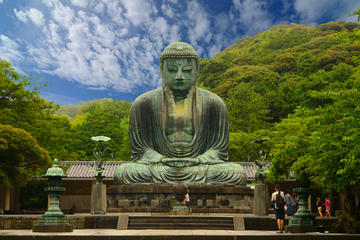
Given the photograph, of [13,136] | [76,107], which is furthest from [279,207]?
[76,107]

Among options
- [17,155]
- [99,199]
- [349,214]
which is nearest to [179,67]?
[99,199]

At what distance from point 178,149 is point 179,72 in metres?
2.52

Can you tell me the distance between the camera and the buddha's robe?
651 inches

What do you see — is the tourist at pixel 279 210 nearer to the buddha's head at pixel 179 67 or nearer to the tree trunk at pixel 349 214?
the tree trunk at pixel 349 214

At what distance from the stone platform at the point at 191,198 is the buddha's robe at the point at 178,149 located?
1.67 feet

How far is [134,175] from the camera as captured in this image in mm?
16500

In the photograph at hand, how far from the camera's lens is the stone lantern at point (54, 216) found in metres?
11.4

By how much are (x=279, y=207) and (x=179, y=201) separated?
3335 millimetres

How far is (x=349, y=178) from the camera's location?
414 inches

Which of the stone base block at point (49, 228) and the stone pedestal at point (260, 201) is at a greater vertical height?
the stone pedestal at point (260, 201)

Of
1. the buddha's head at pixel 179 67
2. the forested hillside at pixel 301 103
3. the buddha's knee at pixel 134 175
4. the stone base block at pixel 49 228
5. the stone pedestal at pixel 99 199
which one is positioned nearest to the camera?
the forested hillside at pixel 301 103

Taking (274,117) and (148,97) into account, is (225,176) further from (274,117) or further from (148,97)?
(274,117)

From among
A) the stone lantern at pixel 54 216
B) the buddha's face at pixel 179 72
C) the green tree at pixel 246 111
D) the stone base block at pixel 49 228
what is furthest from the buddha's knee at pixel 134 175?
the green tree at pixel 246 111

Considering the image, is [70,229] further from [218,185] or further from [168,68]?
[168,68]
